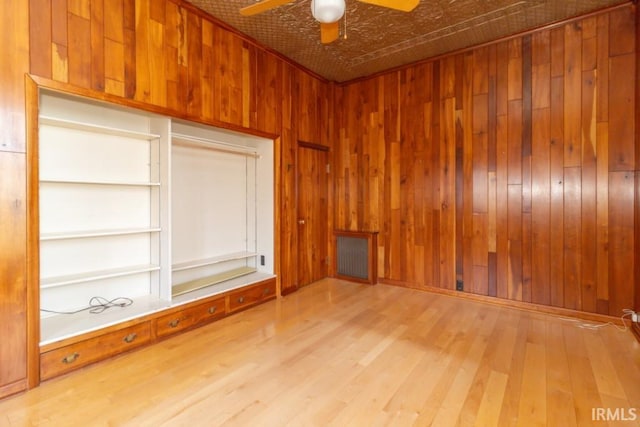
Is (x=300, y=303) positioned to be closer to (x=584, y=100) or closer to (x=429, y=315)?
(x=429, y=315)

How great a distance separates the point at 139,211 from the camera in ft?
9.77

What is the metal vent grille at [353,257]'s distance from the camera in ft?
14.7

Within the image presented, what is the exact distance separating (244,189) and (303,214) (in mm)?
880

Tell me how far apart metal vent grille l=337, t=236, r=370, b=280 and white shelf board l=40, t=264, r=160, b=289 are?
260 cm

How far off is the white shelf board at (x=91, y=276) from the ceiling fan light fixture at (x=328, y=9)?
96.1 inches

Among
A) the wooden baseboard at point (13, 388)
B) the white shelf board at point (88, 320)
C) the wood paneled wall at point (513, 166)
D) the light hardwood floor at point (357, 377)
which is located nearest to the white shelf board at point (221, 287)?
the white shelf board at point (88, 320)

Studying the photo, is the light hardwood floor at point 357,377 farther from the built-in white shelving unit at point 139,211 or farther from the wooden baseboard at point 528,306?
the built-in white shelving unit at point 139,211

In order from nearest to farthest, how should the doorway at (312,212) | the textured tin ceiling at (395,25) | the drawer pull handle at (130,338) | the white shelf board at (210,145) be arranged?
the drawer pull handle at (130,338), the textured tin ceiling at (395,25), the white shelf board at (210,145), the doorway at (312,212)

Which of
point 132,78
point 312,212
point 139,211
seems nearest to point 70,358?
point 139,211

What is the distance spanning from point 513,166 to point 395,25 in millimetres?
1994

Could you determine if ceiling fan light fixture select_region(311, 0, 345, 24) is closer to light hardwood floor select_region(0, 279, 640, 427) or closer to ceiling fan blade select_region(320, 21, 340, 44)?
ceiling fan blade select_region(320, 21, 340, 44)

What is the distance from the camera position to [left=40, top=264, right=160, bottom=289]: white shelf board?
226 cm

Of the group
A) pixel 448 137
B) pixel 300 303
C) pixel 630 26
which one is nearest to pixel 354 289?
pixel 300 303

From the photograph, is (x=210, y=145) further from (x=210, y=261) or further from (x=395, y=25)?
(x=395, y=25)
